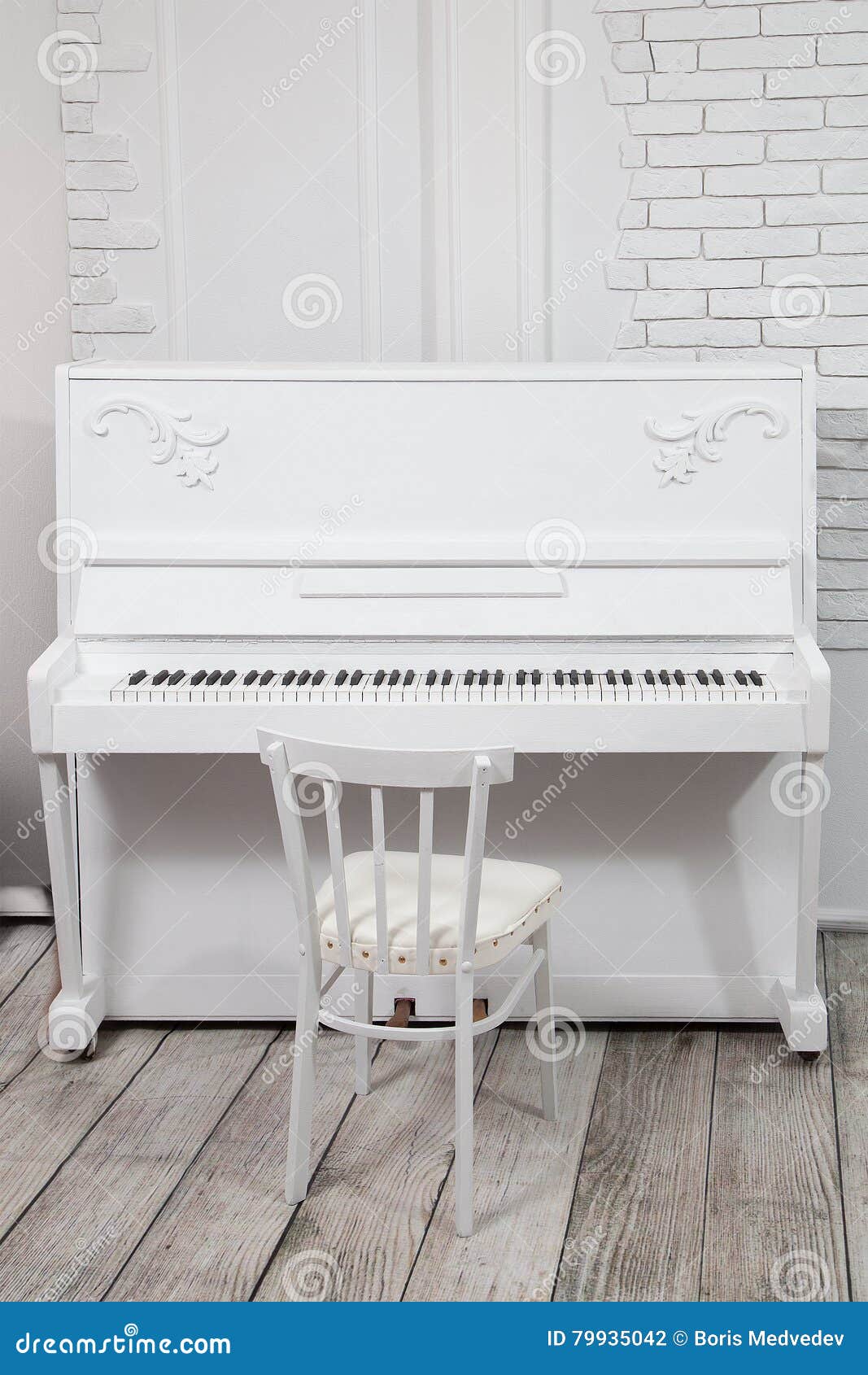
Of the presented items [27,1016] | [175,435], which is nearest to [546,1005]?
[27,1016]

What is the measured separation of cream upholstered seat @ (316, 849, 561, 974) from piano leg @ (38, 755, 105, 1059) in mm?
560

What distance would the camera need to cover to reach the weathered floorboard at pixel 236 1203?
174 centimetres

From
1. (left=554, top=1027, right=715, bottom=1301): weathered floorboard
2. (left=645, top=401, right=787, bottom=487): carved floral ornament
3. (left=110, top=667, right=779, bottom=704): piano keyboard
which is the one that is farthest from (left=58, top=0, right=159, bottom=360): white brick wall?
(left=554, top=1027, right=715, bottom=1301): weathered floorboard

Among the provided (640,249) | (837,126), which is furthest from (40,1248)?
(837,126)

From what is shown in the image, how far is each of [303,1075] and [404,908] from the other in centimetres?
29

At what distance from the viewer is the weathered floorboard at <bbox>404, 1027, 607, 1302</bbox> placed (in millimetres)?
1742

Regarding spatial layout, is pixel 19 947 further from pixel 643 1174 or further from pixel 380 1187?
pixel 643 1174

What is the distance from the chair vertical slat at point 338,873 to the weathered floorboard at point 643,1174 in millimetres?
535

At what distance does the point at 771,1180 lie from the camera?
1989mm

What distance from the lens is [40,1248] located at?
1.82 metres

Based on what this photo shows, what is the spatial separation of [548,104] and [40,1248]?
8.15 ft

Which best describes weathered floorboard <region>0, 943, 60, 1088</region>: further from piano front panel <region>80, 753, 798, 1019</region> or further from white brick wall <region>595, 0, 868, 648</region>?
white brick wall <region>595, 0, 868, 648</region>

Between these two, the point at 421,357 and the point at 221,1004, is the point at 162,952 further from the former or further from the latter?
the point at 421,357

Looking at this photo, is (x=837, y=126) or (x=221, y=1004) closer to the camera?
(x=221, y=1004)
